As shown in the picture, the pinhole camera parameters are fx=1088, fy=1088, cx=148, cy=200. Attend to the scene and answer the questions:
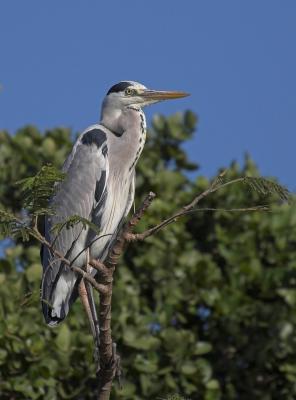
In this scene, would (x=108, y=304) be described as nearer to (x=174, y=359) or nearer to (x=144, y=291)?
(x=174, y=359)

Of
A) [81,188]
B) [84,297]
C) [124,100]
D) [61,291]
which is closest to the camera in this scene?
[84,297]

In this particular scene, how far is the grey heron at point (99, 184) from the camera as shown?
5.60m

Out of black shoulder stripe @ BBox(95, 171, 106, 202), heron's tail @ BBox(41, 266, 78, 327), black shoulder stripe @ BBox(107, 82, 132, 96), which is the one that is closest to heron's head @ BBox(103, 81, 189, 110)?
black shoulder stripe @ BBox(107, 82, 132, 96)

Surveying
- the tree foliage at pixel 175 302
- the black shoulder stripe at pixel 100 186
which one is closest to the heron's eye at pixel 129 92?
the black shoulder stripe at pixel 100 186

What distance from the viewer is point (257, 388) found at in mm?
7770

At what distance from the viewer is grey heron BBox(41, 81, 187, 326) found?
5598 millimetres

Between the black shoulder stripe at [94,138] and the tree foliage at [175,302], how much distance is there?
1282 millimetres

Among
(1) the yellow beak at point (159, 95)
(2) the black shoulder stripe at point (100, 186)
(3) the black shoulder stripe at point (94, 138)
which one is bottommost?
(2) the black shoulder stripe at point (100, 186)

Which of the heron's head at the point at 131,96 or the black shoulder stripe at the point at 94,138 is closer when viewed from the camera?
the black shoulder stripe at the point at 94,138

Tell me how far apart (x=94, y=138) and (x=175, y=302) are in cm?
233

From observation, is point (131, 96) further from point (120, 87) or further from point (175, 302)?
point (175, 302)

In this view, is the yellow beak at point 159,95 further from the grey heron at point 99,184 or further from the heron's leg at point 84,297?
the heron's leg at point 84,297

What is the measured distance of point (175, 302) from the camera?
774 centimetres

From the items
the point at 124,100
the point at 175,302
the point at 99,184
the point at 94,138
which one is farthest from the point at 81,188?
the point at 175,302
